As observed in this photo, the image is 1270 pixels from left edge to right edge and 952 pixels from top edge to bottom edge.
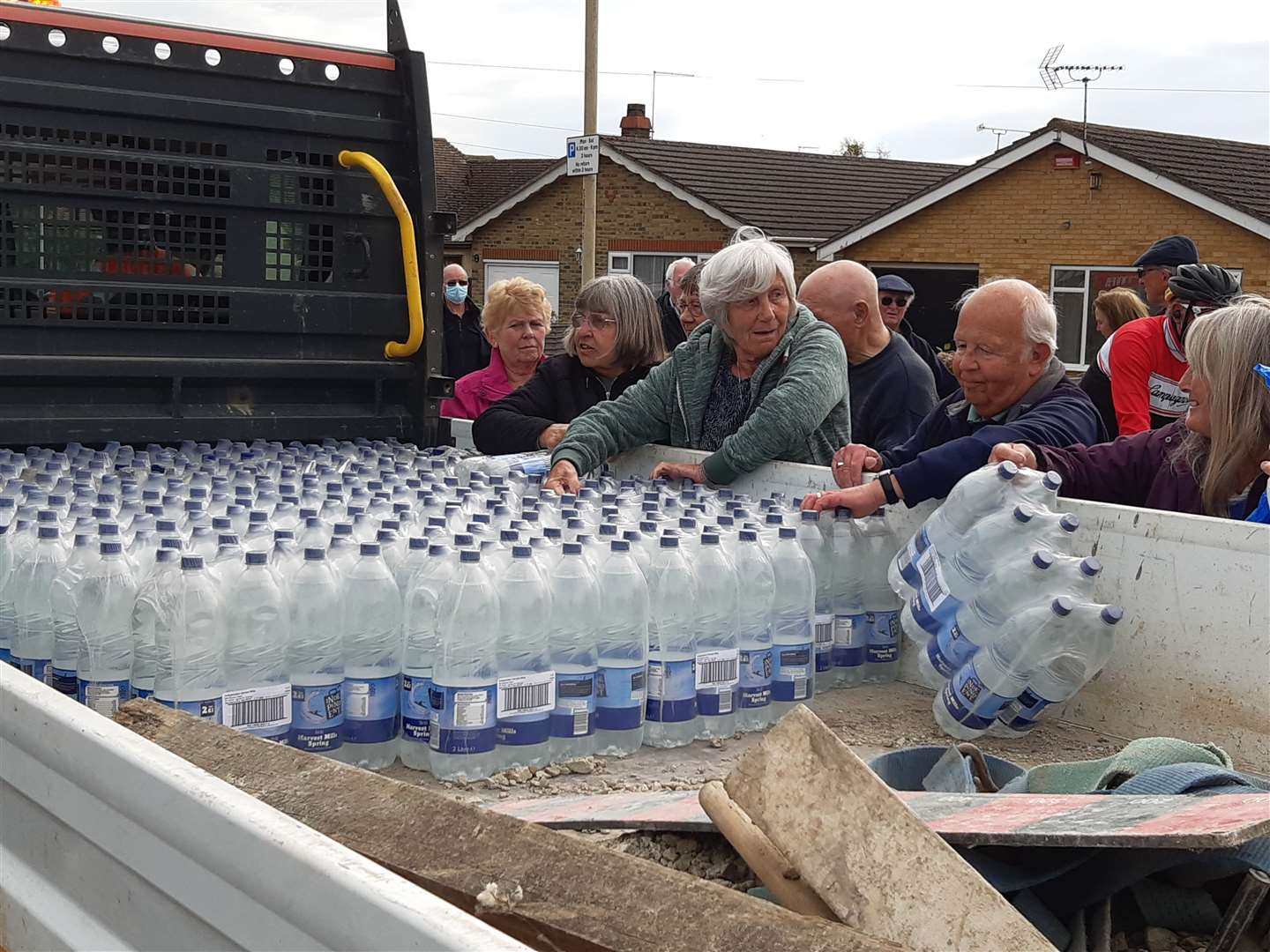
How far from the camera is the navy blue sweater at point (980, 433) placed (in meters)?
3.87

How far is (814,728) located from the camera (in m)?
2.14

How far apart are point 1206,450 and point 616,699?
69.5 inches

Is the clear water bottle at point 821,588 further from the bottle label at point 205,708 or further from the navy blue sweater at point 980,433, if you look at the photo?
the bottle label at point 205,708

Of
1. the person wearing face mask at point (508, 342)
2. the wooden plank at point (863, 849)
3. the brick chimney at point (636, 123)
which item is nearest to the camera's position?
the wooden plank at point (863, 849)

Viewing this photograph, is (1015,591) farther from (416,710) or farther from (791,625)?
(416,710)

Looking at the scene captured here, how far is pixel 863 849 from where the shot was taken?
1.99m

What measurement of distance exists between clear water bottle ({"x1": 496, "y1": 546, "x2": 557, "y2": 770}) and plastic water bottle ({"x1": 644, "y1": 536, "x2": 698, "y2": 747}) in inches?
11.5

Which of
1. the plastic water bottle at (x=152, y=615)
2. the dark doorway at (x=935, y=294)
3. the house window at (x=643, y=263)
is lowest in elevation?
the plastic water bottle at (x=152, y=615)

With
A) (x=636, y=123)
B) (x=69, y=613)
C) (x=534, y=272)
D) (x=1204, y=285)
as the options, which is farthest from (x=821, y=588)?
(x=636, y=123)

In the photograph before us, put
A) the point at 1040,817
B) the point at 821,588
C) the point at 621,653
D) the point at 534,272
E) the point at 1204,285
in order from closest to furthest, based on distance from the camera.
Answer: the point at 1040,817
the point at 621,653
the point at 821,588
the point at 1204,285
the point at 534,272

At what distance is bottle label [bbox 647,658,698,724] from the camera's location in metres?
3.24

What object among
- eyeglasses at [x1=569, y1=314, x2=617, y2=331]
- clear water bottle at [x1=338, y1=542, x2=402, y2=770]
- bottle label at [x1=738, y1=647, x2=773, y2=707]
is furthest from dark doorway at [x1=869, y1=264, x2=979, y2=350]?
clear water bottle at [x1=338, y1=542, x2=402, y2=770]

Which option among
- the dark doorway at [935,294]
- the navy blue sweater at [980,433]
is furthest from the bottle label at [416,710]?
the dark doorway at [935,294]

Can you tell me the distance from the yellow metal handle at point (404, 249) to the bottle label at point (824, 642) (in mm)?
2507
